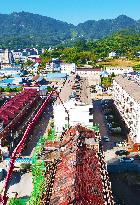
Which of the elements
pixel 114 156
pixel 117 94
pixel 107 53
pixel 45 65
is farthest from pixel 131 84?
pixel 107 53

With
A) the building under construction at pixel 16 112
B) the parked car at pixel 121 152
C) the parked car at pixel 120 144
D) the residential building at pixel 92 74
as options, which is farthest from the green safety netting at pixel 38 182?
the residential building at pixel 92 74

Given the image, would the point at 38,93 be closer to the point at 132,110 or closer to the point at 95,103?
the point at 95,103

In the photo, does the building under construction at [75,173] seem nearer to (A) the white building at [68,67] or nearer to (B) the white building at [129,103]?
(B) the white building at [129,103]

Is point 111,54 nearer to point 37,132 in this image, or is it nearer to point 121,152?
point 37,132

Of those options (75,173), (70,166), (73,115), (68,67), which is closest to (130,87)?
(73,115)

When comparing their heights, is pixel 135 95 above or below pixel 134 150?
above

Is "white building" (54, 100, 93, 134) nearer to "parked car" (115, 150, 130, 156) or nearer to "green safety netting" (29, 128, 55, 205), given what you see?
"parked car" (115, 150, 130, 156)
